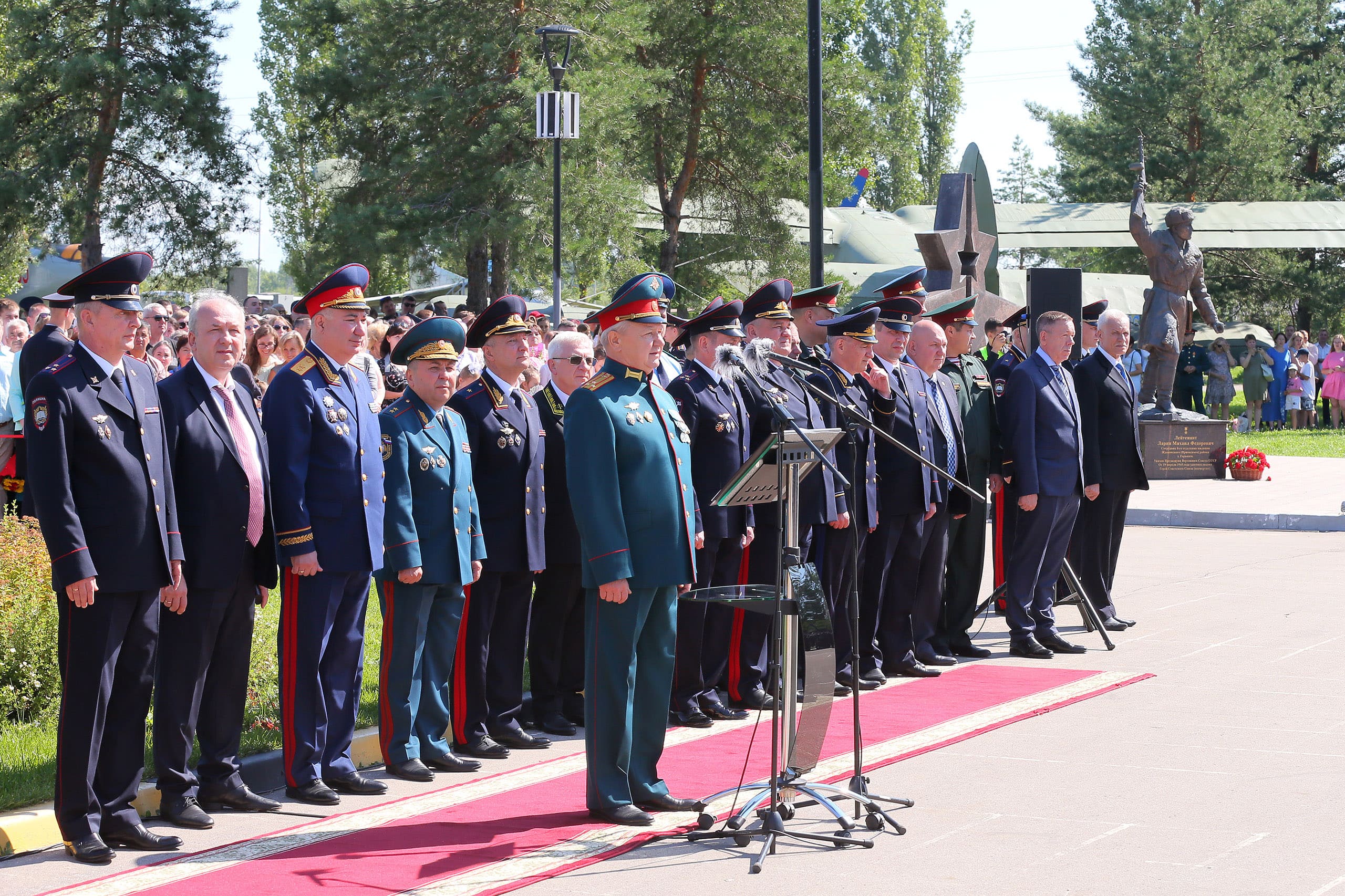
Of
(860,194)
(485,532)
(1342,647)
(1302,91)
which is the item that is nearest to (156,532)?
(485,532)

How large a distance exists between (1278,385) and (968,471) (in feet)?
78.0

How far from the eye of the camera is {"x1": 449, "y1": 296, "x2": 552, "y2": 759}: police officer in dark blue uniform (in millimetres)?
7629

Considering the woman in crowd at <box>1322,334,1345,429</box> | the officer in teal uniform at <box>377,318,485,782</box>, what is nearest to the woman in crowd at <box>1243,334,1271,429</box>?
the woman in crowd at <box>1322,334,1345,429</box>

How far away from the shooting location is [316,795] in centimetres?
659

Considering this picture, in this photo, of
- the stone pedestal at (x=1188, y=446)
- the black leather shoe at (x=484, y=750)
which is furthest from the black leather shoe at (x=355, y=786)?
the stone pedestal at (x=1188, y=446)

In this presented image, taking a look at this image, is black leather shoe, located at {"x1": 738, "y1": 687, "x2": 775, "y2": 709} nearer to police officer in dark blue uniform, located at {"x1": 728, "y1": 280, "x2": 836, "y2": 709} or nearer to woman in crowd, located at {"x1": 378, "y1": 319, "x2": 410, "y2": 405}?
police officer in dark blue uniform, located at {"x1": 728, "y1": 280, "x2": 836, "y2": 709}

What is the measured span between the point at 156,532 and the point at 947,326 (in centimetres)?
609

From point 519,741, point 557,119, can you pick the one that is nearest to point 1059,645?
point 519,741

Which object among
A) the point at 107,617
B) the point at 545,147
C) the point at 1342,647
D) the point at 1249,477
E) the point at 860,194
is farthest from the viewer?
the point at 860,194

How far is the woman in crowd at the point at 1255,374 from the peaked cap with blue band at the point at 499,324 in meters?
25.4

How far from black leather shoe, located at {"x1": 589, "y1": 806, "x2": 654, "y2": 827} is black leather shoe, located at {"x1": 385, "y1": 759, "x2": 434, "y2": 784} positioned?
1.12 meters

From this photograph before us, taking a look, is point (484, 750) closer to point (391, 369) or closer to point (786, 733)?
point (786, 733)

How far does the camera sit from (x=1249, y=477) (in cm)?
2169

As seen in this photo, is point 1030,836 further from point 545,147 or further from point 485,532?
point 545,147
